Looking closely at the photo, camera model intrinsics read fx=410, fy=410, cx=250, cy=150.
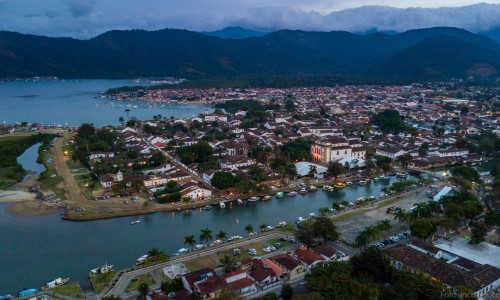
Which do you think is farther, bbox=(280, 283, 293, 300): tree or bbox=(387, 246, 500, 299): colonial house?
bbox=(387, 246, 500, 299): colonial house

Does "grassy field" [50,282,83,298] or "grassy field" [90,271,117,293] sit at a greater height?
"grassy field" [90,271,117,293]

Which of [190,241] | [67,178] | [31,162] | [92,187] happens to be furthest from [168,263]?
[31,162]

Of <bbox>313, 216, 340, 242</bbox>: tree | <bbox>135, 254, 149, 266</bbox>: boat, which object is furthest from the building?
<bbox>135, 254, 149, 266</bbox>: boat

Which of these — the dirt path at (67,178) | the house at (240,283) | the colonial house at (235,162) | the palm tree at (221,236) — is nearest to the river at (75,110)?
the dirt path at (67,178)

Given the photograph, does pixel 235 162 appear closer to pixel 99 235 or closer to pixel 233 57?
pixel 99 235

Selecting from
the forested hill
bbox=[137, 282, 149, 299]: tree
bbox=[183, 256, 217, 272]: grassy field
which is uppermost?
the forested hill

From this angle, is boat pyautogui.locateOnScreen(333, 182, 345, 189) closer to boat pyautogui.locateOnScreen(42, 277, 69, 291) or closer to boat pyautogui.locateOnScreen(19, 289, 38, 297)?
boat pyautogui.locateOnScreen(42, 277, 69, 291)

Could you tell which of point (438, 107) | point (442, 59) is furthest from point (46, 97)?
point (442, 59)
